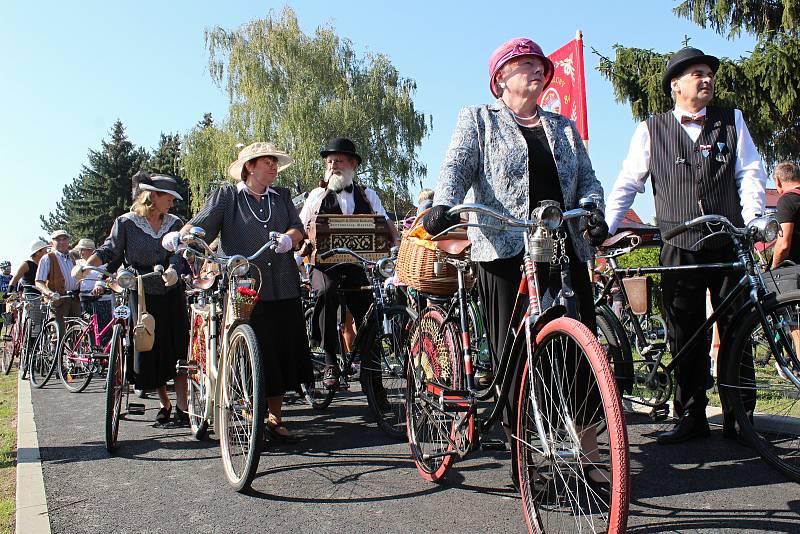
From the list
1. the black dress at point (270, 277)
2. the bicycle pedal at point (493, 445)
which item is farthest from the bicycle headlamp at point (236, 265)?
the bicycle pedal at point (493, 445)

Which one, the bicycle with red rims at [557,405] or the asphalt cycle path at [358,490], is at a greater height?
the bicycle with red rims at [557,405]

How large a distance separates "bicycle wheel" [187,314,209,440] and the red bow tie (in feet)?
11.6

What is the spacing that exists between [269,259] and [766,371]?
336cm

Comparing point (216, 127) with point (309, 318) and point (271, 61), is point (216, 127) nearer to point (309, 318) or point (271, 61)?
point (271, 61)

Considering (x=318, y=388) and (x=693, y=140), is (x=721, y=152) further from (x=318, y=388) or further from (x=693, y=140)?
(x=318, y=388)

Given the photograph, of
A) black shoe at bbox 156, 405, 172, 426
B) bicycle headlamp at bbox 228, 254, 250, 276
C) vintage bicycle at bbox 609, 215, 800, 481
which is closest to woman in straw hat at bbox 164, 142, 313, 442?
bicycle headlamp at bbox 228, 254, 250, 276

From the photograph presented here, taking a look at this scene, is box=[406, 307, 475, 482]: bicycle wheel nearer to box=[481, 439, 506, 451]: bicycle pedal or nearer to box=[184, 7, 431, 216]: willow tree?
box=[481, 439, 506, 451]: bicycle pedal

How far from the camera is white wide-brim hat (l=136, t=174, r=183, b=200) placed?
6305 mm

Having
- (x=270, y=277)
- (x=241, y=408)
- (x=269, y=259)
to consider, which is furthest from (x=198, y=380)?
(x=241, y=408)

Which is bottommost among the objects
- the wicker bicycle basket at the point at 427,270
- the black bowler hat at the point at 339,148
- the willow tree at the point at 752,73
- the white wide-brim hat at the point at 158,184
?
the wicker bicycle basket at the point at 427,270

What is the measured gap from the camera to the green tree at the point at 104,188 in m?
65.6

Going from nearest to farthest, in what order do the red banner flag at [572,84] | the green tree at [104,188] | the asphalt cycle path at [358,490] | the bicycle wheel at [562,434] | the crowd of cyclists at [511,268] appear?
the bicycle wheel at [562,434]
the crowd of cyclists at [511,268]
the asphalt cycle path at [358,490]
the red banner flag at [572,84]
the green tree at [104,188]

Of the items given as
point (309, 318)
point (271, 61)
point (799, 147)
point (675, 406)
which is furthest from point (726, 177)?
point (271, 61)

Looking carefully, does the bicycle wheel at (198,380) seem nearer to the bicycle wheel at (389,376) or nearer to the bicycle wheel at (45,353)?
the bicycle wheel at (389,376)
